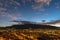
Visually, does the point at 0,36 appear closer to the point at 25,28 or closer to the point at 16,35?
the point at 16,35

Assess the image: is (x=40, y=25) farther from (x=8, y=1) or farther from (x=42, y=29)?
(x=8, y=1)

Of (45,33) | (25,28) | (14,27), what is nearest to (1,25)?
(14,27)

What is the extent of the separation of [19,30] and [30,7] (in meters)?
1.05

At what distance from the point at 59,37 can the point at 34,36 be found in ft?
3.16

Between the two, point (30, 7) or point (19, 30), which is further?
point (30, 7)

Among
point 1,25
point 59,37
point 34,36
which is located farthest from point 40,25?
point 1,25

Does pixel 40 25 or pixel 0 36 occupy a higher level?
pixel 40 25

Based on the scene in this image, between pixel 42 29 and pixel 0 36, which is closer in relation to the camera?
pixel 0 36

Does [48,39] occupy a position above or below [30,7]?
below

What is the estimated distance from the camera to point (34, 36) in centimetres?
486

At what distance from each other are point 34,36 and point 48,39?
1.75 feet

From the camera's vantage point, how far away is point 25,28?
4969 mm

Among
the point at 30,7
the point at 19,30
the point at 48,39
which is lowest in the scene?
the point at 48,39

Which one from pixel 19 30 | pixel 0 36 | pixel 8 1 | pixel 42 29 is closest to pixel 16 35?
pixel 19 30
